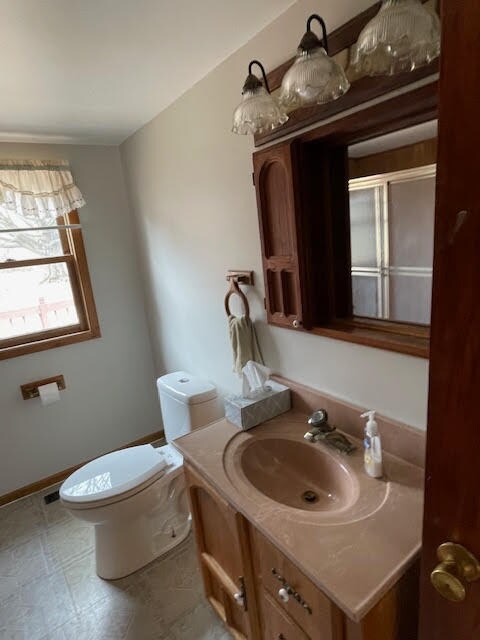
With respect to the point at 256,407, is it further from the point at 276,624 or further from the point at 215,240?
the point at 215,240

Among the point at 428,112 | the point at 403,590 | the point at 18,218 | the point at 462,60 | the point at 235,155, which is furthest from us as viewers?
the point at 18,218

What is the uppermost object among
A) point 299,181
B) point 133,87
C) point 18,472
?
point 133,87

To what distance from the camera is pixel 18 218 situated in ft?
7.05

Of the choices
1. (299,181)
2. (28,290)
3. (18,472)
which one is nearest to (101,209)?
(28,290)

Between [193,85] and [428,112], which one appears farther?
[193,85]

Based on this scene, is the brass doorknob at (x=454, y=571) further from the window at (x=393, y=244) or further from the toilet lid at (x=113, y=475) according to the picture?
the toilet lid at (x=113, y=475)

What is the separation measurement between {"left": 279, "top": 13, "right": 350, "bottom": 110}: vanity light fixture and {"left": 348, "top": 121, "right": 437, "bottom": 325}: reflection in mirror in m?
0.27

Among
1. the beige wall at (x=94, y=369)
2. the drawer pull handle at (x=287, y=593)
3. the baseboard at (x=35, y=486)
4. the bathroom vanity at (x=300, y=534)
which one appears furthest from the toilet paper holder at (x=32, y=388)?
the drawer pull handle at (x=287, y=593)

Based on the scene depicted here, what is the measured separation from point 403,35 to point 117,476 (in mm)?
1916

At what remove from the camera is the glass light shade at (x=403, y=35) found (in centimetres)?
76

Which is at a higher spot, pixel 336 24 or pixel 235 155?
pixel 336 24

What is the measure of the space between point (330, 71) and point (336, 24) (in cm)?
26

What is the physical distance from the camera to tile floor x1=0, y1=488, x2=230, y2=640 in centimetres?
151

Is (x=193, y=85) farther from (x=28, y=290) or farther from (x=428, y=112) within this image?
(x=28, y=290)
